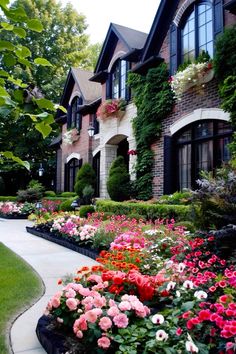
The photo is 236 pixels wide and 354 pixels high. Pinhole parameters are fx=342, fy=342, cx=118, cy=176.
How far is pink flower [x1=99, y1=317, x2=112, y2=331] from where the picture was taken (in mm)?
2523

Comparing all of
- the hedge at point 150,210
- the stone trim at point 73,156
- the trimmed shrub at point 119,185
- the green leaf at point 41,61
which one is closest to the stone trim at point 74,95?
the stone trim at point 73,156

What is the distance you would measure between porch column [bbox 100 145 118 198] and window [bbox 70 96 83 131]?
3.89 metres

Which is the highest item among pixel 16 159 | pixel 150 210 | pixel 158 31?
pixel 158 31

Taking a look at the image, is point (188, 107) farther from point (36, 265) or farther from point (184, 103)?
point (36, 265)

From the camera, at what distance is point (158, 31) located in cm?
1177

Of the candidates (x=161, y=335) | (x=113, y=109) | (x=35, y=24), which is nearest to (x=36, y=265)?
(x=161, y=335)

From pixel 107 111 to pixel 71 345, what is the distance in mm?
12455

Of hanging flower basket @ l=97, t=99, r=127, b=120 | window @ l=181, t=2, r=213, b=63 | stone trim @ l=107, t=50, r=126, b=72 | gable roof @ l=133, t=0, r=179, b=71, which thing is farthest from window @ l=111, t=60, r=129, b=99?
window @ l=181, t=2, r=213, b=63

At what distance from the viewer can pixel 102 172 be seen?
15.6 metres

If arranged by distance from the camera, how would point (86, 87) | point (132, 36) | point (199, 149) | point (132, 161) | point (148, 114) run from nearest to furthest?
point (199, 149) → point (148, 114) → point (132, 161) → point (132, 36) → point (86, 87)

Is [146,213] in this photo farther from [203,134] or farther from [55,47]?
[55,47]

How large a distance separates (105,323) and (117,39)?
47.0 feet

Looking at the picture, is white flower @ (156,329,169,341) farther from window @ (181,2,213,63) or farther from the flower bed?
window @ (181,2,213,63)

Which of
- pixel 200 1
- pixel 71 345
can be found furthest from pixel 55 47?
pixel 71 345
